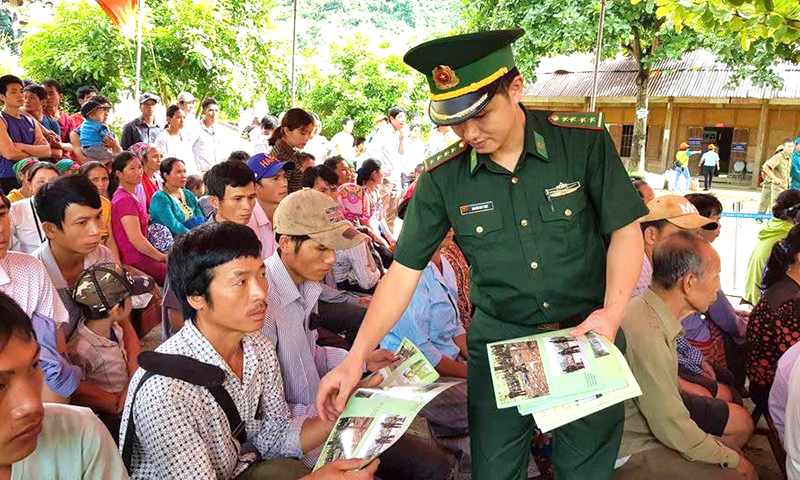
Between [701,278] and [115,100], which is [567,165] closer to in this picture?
[701,278]

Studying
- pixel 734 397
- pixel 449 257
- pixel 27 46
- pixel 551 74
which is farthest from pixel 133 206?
→ pixel 551 74

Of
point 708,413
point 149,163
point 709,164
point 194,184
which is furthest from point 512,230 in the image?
point 709,164

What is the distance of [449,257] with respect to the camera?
336 cm

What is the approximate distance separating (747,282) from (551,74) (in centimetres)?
1550

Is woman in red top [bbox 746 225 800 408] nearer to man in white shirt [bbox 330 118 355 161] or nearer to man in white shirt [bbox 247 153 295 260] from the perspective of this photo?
man in white shirt [bbox 247 153 295 260]

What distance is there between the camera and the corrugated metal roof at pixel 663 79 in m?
15.6

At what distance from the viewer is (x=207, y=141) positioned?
25.0ft

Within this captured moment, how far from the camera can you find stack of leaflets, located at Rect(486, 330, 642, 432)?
4.75 feet

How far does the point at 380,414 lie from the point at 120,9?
6.69 m

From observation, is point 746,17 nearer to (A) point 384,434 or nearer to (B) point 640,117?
(A) point 384,434

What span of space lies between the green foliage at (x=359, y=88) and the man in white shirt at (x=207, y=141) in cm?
891

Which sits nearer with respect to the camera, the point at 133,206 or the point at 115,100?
the point at 133,206

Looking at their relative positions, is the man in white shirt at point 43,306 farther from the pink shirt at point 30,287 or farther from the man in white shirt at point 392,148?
the man in white shirt at point 392,148

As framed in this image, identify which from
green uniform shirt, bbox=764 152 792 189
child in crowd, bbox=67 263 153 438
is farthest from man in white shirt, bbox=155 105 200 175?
green uniform shirt, bbox=764 152 792 189
